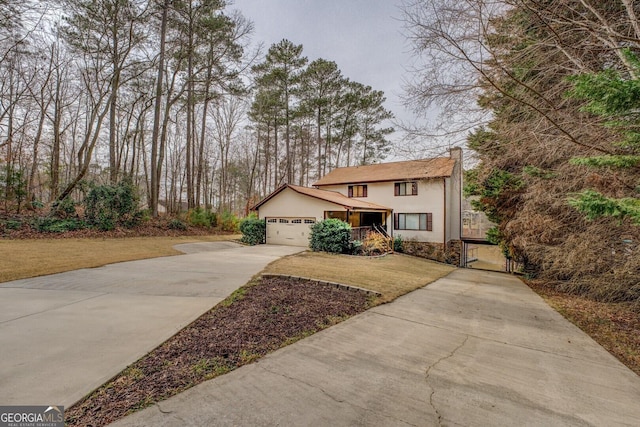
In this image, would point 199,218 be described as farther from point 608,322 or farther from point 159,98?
point 608,322

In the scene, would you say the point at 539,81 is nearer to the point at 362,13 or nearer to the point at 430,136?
the point at 430,136

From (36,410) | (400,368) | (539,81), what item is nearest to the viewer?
(36,410)

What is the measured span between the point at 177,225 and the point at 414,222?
15.6 m

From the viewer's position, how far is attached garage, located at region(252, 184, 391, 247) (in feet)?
49.9

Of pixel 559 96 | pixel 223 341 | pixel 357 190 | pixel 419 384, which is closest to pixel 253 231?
pixel 357 190

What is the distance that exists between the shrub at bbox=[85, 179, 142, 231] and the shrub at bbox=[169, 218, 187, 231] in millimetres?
2199

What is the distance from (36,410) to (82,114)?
28751mm

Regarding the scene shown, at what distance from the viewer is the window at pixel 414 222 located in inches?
686

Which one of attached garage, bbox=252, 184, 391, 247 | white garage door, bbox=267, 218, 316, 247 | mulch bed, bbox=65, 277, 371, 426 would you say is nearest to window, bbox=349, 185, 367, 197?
attached garage, bbox=252, 184, 391, 247

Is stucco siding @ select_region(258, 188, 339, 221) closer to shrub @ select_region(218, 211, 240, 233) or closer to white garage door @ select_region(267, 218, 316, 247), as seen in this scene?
white garage door @ select_region(267, 218, 316, 247)

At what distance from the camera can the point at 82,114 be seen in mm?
22656

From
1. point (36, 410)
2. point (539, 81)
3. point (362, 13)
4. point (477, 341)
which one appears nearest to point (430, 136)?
point (539, 81)

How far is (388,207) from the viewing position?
62.0 feet

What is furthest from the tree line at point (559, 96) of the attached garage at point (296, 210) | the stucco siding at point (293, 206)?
the stucco siding at point (293, 206)
